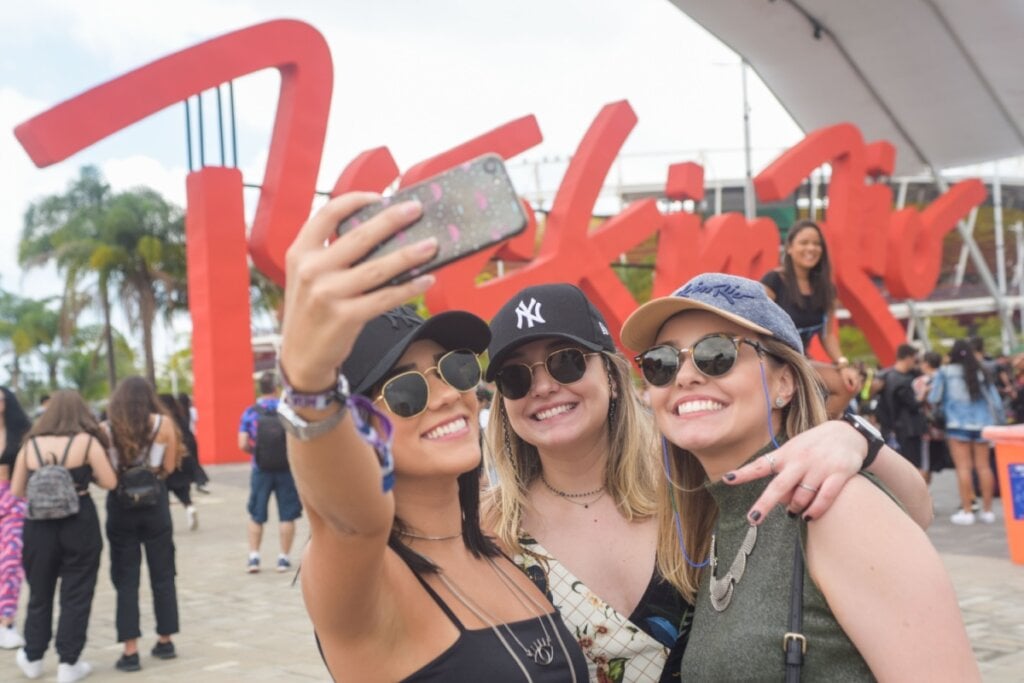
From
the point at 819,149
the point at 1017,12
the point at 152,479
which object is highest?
the point at 1017,12

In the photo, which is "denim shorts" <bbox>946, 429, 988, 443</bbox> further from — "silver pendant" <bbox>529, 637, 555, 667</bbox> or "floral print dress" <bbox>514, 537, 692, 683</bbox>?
"silver pendant" <bbox>529, 637, 555, 667</bbox>

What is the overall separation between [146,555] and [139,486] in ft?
1.53

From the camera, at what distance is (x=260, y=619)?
284 inches

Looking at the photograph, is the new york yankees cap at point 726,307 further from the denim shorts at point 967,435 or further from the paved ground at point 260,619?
the denim shorts at point 967,435

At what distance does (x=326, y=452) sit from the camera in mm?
1221

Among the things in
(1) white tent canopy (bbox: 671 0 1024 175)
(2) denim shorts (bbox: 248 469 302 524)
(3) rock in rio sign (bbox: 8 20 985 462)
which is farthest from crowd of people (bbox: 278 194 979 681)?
(1) white tent canopy (bbox: 671 0 1024 175)

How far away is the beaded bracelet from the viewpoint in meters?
1.26

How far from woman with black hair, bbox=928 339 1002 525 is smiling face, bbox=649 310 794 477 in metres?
8.34

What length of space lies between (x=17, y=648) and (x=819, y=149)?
1369 cm

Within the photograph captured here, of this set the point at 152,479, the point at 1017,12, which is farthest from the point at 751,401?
the point at 1017,12

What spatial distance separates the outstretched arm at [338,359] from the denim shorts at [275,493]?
765 centimetres

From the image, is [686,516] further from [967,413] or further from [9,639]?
[967,413]

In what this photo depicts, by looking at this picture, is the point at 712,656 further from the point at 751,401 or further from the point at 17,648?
the point at 17,648

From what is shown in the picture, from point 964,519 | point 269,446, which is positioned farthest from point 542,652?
point 964,519
